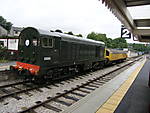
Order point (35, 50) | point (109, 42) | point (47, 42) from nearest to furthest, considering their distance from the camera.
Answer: point (35, 50) < point (47, 42) < point (109, 42)

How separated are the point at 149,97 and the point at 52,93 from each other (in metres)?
4.74

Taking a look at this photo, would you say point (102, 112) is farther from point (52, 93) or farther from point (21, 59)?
point (21, 59)

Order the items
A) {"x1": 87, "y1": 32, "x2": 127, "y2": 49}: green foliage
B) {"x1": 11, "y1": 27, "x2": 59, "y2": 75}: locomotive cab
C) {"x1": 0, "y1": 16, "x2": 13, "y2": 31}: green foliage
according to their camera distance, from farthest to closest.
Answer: {"x1": 0, "y1": 16, "x2": 13, "y2": 31}: green foliage < {"x1": 87, "y1": 32, "x2": 127, "y2": 49}: green foliage < {"x1": 11, "y1": 27, "x2": 59, "y2": 75}: locomotive cab

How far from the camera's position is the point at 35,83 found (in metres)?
8.62

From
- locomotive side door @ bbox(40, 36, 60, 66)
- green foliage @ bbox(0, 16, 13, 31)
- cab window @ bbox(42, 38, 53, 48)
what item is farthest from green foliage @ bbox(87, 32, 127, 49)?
green foliage @ bbox(0, 16, 13, 31)

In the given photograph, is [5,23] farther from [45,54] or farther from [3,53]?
[45,54]

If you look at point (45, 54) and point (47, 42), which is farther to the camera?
point (47, 42)

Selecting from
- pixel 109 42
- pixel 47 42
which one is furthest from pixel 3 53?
pixel 109 42

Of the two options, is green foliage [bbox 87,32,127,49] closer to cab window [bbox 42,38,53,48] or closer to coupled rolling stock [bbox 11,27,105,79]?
coupled rolling stock [bbox 11,27,105,79]

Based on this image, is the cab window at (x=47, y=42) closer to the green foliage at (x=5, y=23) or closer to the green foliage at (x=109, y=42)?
the green foliage at (x=109, y=42)

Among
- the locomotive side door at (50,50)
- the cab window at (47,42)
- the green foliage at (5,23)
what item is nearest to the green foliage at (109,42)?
the locomotive side door at (50,50)

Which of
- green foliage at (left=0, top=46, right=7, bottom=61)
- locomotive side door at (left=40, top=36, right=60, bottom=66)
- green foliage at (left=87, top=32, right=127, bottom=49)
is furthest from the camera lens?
green foliage at (left=87, top=32, right=127, bottom=49)

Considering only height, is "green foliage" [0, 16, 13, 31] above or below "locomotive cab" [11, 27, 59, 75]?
above

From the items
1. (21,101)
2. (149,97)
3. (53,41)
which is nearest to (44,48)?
(53,41)
